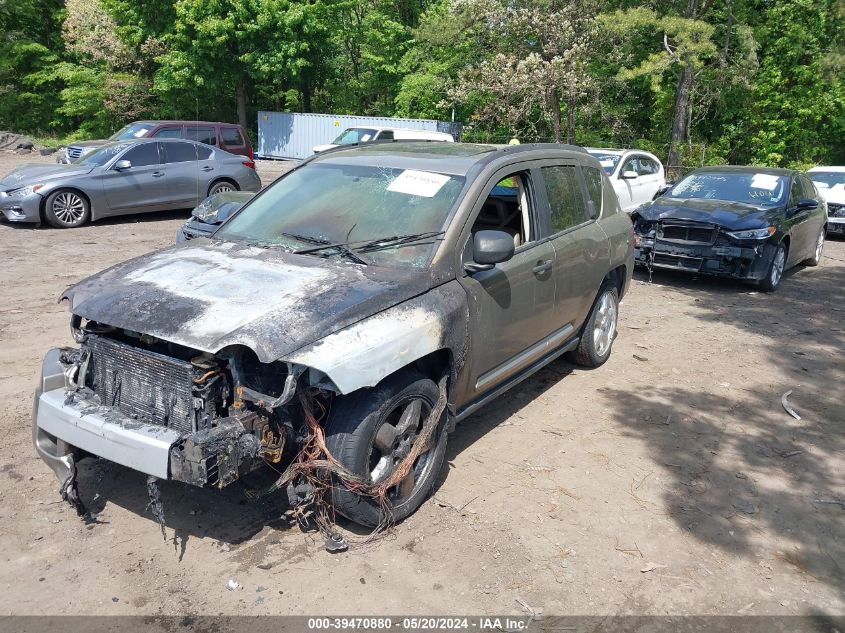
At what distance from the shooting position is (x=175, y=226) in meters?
13.4

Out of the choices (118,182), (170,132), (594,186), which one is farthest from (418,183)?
(170,132)

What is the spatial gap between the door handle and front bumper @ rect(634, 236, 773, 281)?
535cm

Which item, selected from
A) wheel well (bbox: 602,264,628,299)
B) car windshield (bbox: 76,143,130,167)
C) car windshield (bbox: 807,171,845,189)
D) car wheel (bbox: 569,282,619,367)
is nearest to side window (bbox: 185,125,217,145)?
car windshield (bbox: 76,143,130,167)

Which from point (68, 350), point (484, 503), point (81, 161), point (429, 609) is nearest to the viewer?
point (429, 609)

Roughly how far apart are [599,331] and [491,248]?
8.81 feet

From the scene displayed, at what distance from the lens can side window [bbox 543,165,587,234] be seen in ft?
17.4

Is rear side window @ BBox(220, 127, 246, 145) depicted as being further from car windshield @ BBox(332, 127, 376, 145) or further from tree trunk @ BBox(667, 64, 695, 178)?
tree trunk @ BBox(667, 64, 695, 178)

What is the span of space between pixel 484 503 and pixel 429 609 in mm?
1008

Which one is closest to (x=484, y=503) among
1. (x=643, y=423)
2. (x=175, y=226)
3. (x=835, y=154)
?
(x=643, y=423)

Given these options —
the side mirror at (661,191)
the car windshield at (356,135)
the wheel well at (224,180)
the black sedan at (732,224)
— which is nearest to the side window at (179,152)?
the wheel well at (224,180)

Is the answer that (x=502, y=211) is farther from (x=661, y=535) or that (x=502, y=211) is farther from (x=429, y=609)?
(x=429, y=609)

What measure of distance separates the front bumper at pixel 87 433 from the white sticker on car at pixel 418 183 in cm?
214

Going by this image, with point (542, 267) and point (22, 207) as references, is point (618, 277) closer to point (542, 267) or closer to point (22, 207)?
point (542, 267)

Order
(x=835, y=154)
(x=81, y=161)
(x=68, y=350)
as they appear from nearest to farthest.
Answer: (x=68, y=350) < (x=81, y=161) < (x=835, y=154)
